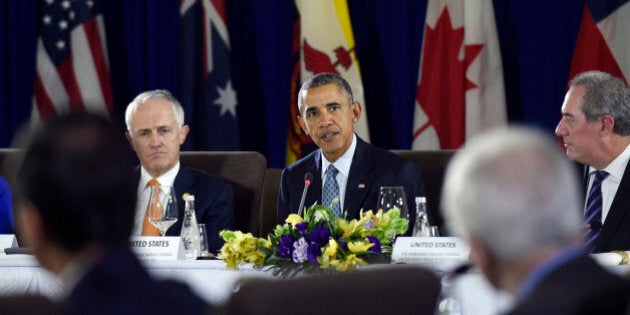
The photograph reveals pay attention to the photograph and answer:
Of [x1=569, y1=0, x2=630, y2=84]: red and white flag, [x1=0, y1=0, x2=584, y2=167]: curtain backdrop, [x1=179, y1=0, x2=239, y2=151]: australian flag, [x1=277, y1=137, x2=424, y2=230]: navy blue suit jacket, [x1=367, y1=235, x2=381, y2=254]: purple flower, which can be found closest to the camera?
[x1=367, y1=235, x2=381, y2=254]: purple flower

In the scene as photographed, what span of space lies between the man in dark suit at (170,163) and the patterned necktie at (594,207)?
5.11 ft

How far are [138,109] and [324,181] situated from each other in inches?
36.9

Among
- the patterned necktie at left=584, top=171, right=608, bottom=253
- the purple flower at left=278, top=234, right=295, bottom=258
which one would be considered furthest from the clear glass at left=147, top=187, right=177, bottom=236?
the patterned necktie at left=584, top=171, right=608, bottom=253

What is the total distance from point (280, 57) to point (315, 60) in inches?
10.9

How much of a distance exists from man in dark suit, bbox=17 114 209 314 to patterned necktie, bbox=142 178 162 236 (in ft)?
8.32

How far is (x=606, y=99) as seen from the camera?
4.25m

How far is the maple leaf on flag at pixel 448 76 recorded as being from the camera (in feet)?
20.4

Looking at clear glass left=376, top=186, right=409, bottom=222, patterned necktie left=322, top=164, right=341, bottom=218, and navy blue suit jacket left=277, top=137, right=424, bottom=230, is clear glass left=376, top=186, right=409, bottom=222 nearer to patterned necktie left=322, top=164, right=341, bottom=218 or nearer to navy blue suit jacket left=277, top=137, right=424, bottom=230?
navy blue suit jacket left=277, top=137, right=424, bottom=230

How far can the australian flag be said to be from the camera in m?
6.40

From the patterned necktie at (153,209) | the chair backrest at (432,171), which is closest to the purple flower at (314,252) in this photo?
the patterned necktie at (153,209)

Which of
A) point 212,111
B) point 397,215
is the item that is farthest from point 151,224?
point 212,111

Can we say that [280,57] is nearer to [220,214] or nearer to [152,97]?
[152,97]

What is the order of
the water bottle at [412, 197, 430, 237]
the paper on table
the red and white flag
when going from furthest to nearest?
the red and white flag, the water bottle at [412, 197, 430, 237], the paper on table

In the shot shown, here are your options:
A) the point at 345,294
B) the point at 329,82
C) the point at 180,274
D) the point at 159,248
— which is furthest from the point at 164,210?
the point at 345,294
